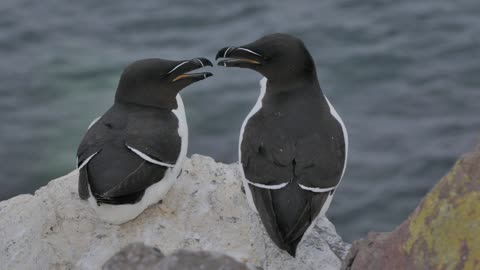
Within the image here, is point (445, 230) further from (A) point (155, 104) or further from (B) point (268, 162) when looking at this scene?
(A) point (155, 104)

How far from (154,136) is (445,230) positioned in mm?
2627

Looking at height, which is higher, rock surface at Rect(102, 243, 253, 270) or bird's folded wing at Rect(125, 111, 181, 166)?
rock surface at Rect(102, 243, 253, 270)

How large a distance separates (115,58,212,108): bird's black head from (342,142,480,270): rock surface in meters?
2.59

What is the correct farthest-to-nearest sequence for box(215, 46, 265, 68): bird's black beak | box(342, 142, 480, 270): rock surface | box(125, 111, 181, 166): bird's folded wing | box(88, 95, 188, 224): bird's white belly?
1. box(215, 46, 265, 68): bird's black beak
2. box(125, 111, 181, 166): bird's folded wing
3. box(88, 95, 188, 224): bird's white belly
4. box(342, 142, 480, 270): rock surface

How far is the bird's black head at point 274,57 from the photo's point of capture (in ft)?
21.4

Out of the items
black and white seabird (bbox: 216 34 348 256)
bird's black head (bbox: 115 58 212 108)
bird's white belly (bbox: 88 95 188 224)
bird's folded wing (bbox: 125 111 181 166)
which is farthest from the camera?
bird's black head (bbox: 115 58 212 108)

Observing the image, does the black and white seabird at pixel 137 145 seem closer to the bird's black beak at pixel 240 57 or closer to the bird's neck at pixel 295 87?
the bird's black beak at pixel 240 57

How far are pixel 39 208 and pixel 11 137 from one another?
4.65 meters

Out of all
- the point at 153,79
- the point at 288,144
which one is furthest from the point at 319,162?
the point at 153,79

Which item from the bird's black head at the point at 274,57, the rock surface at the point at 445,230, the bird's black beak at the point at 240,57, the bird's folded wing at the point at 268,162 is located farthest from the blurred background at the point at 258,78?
the rock surface at the point at 445,230

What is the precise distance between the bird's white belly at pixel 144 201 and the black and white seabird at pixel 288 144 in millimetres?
500

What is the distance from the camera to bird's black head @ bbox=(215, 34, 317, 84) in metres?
6.52

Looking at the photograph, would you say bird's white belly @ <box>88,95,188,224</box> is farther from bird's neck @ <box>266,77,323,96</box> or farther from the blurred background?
the blurred background

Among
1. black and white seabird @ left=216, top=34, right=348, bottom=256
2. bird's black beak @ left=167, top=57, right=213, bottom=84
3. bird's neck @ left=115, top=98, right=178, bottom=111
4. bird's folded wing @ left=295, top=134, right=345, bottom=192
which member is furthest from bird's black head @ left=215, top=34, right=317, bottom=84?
bird's folded wing @ left=295, top=134, right=345, bottom=192
